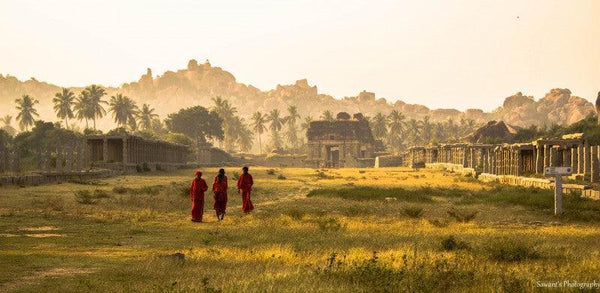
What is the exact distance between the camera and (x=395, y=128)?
153500 millimetres

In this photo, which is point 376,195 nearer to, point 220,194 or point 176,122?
point 220,194

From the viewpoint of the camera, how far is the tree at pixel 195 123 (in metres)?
124

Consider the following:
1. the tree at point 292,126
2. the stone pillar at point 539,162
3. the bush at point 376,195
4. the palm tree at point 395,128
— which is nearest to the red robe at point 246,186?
the bush at point 376,195

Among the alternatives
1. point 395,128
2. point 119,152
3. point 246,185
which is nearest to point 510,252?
point 246,185

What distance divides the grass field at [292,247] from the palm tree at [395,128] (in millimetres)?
131557

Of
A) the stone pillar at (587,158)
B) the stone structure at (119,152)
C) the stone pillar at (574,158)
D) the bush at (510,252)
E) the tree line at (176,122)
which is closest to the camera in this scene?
the bush at (510,252)

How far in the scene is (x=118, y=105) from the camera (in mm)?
119312

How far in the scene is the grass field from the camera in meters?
7.98

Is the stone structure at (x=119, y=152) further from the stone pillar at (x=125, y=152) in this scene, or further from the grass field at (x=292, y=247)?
the grass field at (x=292, y=247)

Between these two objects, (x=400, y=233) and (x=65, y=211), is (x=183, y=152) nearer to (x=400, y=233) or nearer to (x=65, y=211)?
(x=65, y=211)

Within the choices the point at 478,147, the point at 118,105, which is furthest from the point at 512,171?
the point at 118,105

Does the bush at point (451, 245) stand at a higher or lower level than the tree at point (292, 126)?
lower

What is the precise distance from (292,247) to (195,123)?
377 ft

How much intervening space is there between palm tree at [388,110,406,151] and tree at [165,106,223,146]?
49.7 m
